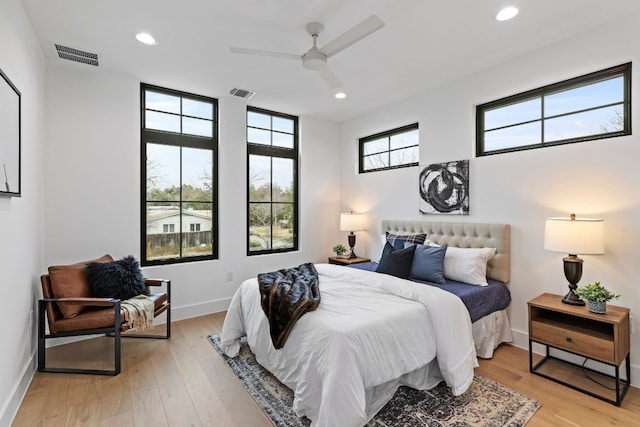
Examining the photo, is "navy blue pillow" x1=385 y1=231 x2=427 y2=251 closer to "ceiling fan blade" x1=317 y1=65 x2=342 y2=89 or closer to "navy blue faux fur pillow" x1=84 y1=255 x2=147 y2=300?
"ceiling fan blade" x1=317 y1=65 x2=342 y2=89

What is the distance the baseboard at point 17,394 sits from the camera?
1.96 m

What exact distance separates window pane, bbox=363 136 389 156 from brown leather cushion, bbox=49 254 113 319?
12.6ft

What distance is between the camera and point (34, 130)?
2.71 meters

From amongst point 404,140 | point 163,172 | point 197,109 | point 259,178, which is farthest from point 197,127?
point 404,140

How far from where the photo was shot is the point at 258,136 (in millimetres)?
4637

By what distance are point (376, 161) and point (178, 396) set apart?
12.4 ft

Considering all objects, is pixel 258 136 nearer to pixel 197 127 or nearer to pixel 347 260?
pixel 197 127

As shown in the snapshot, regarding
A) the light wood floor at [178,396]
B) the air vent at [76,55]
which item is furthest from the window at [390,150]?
the air vent at [76,55]

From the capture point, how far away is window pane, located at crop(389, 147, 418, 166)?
4.25 metres

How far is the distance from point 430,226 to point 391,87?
5.73ft

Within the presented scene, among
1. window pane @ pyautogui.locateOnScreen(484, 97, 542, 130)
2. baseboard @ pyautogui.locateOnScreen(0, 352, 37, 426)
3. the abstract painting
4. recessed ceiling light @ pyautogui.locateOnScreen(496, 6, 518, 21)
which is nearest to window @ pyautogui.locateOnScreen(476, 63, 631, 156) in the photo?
window pane @ pyautogui.locateOnScreen(484, 97, 542, 130)

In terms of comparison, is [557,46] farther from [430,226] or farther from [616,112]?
[430,226]

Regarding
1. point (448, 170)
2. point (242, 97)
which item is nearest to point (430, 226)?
point (448, 170)

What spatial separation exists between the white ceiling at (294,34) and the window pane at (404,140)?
706 millimetres
